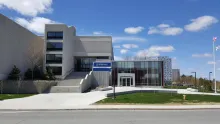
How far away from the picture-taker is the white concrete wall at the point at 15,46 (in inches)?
1583

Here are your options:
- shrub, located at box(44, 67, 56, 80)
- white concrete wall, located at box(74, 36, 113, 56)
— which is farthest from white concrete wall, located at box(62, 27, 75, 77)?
shrub, located at box(44, 67, 56, 80)

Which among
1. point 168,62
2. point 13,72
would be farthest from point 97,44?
point 168,62

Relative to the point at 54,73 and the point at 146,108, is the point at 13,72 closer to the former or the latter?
the point at 54,73

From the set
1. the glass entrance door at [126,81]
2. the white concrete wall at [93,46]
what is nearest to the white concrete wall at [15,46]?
the white concrete wall at [93,46]

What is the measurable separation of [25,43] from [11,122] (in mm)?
39051

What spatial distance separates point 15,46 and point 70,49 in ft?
50.1

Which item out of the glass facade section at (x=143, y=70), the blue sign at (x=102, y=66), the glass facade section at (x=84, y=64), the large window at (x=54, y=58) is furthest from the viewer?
the glass facade section at (x=84, y=64)

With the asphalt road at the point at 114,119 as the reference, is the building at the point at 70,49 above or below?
above

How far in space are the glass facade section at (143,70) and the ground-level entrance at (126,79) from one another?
0.78 m

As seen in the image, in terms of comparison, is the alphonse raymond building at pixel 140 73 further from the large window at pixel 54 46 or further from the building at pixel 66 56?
the large window at pixel 54 46

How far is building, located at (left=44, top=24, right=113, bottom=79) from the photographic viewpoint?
51438 millimetres

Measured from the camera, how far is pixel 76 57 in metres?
→ 62.6

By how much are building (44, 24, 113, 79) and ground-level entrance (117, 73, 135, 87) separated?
6507mm

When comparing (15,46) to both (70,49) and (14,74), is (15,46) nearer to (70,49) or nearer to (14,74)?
(14,74)
